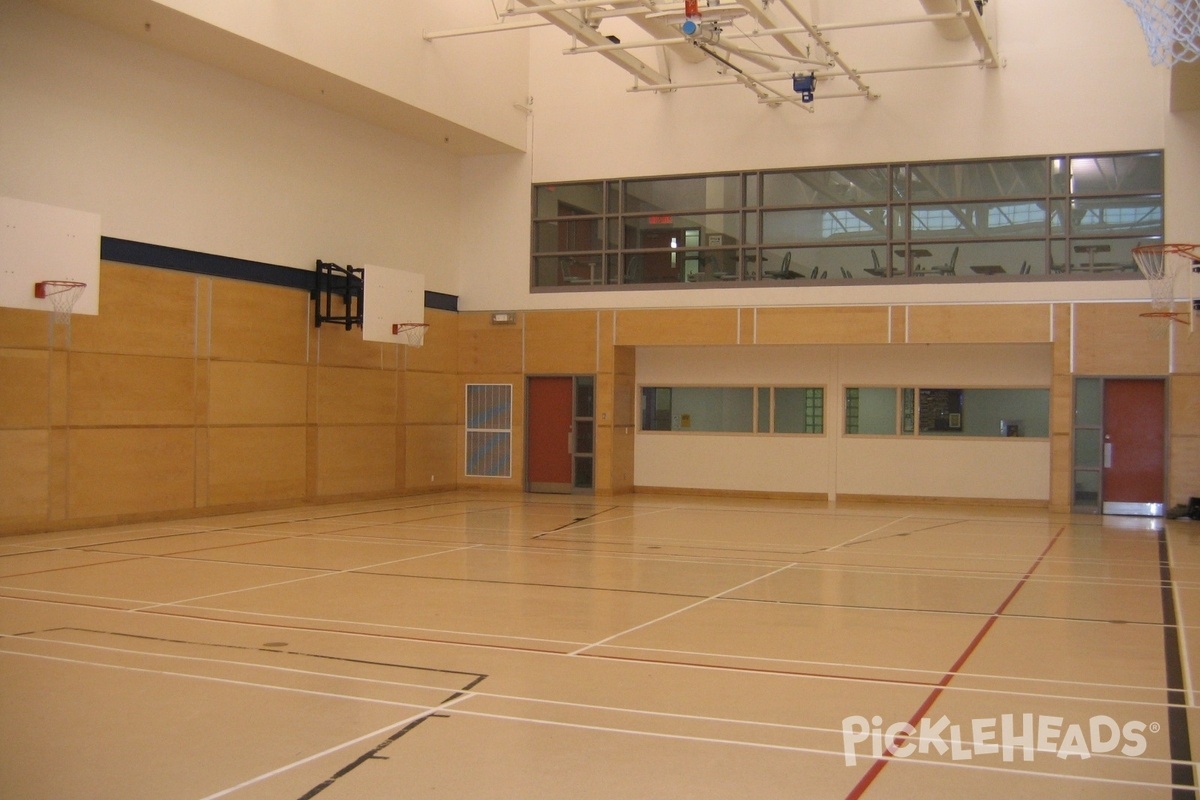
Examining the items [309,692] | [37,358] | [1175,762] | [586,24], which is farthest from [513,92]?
[1175,762]

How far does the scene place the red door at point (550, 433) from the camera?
2366 cm

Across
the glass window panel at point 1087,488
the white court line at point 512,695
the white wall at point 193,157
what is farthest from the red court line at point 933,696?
the white wall at point 193,157

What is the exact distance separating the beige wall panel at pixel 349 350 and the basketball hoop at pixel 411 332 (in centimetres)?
54

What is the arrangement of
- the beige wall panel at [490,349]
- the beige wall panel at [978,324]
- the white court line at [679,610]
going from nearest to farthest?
the white court line at [679,610]
the beige wall panel at [978,324]
the beige wall panel at [490,349]

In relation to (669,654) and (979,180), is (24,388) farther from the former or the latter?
(979,180)

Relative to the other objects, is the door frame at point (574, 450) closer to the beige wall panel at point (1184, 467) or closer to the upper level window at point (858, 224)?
the upper level window at point (858, 224)

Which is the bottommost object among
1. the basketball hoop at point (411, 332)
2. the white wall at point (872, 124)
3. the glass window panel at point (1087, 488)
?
the glass window panel at point (1087, 488)

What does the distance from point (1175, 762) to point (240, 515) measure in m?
15.4

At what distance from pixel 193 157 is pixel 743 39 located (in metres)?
10.7

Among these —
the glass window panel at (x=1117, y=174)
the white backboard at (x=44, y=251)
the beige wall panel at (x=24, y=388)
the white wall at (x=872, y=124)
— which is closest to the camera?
the white backboard at (x=44, y=251)

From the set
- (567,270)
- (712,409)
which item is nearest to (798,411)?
(712,409)

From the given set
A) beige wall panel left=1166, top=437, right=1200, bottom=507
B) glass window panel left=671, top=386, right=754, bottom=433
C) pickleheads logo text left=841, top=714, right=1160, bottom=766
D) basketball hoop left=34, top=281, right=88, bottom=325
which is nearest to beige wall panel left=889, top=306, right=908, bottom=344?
glass window panel left=671, top=386, right=754, bottom=433

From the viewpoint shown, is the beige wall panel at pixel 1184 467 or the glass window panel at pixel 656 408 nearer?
the beige wall panel at pixel 1184 467

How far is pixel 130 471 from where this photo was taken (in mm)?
16359
